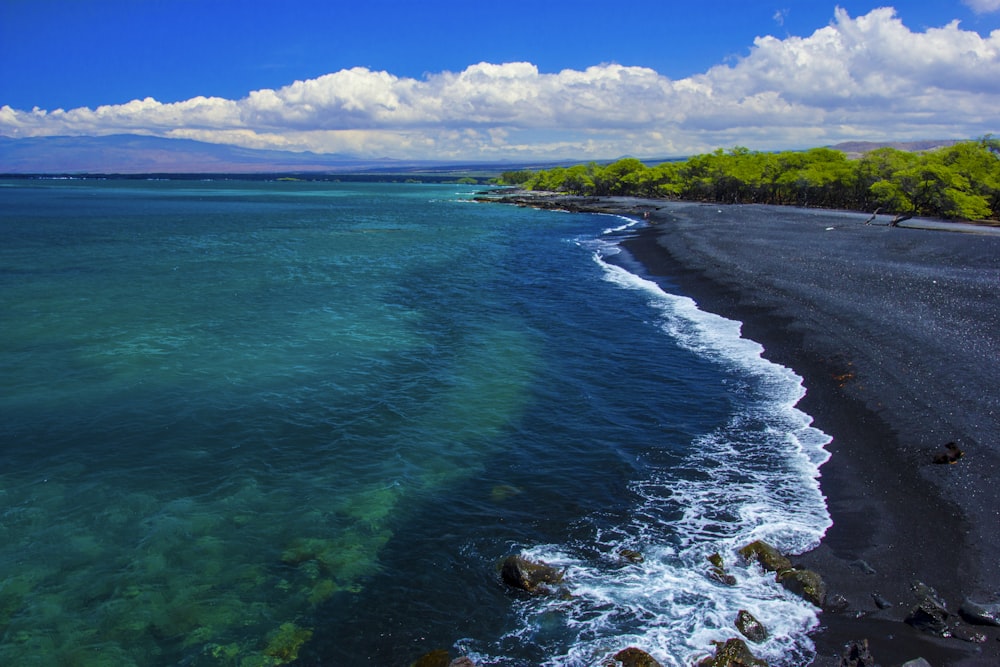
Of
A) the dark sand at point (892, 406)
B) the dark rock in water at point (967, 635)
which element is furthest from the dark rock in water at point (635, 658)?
the dark rock in water at point (967, 635)

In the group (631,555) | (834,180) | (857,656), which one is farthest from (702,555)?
(834,180)

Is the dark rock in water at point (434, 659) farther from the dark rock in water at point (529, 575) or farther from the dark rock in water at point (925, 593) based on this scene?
the dark rock in water at point (925, 593)

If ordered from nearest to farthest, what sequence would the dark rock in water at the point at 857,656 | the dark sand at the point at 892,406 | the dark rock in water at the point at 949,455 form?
the dark rock in water at the point at 857,656 → the dark sand at the point at 892,406 → the dark rock in water at the point at 949,455

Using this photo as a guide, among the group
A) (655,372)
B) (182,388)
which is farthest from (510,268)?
(182,388)

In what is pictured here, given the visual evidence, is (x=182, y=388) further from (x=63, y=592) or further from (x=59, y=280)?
(x=59, y=280)

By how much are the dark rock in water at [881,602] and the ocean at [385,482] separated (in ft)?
4.03

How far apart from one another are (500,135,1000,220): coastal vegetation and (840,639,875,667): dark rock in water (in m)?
76.4

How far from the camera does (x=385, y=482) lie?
15.7m

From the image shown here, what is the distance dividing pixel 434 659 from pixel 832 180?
4552 inches

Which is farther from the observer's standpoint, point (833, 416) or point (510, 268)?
point (510, 268)

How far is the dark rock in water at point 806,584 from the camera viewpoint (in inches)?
432

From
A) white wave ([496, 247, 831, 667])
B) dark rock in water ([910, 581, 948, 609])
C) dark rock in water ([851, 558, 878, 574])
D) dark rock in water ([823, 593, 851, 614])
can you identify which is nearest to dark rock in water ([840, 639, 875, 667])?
white wave ([496, 247, 831, 667])

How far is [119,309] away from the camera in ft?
110

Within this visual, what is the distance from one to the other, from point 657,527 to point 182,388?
1739 centimetres
